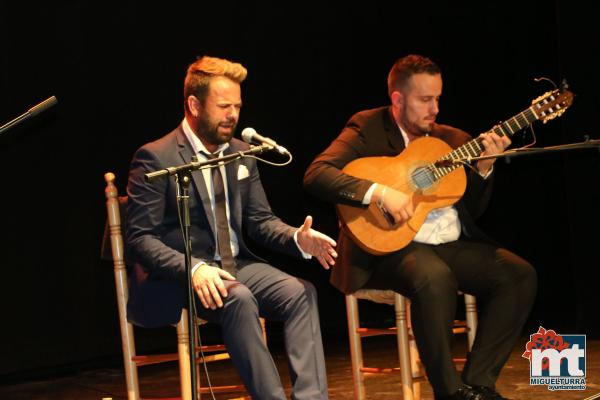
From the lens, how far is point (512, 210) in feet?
→ 21.5

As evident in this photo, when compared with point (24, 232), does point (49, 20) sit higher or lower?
higher

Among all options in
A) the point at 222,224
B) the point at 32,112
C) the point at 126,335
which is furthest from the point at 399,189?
the point at 32,112

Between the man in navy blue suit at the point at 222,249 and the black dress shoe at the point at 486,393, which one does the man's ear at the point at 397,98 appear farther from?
the black dress shoe at the point at 486,393

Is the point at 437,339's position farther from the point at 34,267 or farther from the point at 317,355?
the point at 34,267

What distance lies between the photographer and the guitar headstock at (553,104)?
3.73m

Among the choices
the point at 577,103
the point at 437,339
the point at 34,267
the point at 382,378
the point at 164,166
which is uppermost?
the point at 577,103

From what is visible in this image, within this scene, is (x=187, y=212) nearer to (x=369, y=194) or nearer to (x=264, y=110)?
(x=369, y=194)

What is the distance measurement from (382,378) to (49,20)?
2.61 meters

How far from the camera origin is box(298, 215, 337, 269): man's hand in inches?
127

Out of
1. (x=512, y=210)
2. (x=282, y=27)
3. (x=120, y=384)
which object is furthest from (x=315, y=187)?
(x=512, y=210)

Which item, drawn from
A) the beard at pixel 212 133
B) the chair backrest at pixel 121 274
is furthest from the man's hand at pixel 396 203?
the chair backrest at pixel 121 274

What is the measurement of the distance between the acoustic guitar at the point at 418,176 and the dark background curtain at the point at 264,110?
6.12 feet

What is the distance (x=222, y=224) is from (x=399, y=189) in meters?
0.79

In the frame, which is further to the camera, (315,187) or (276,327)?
(276,327)
